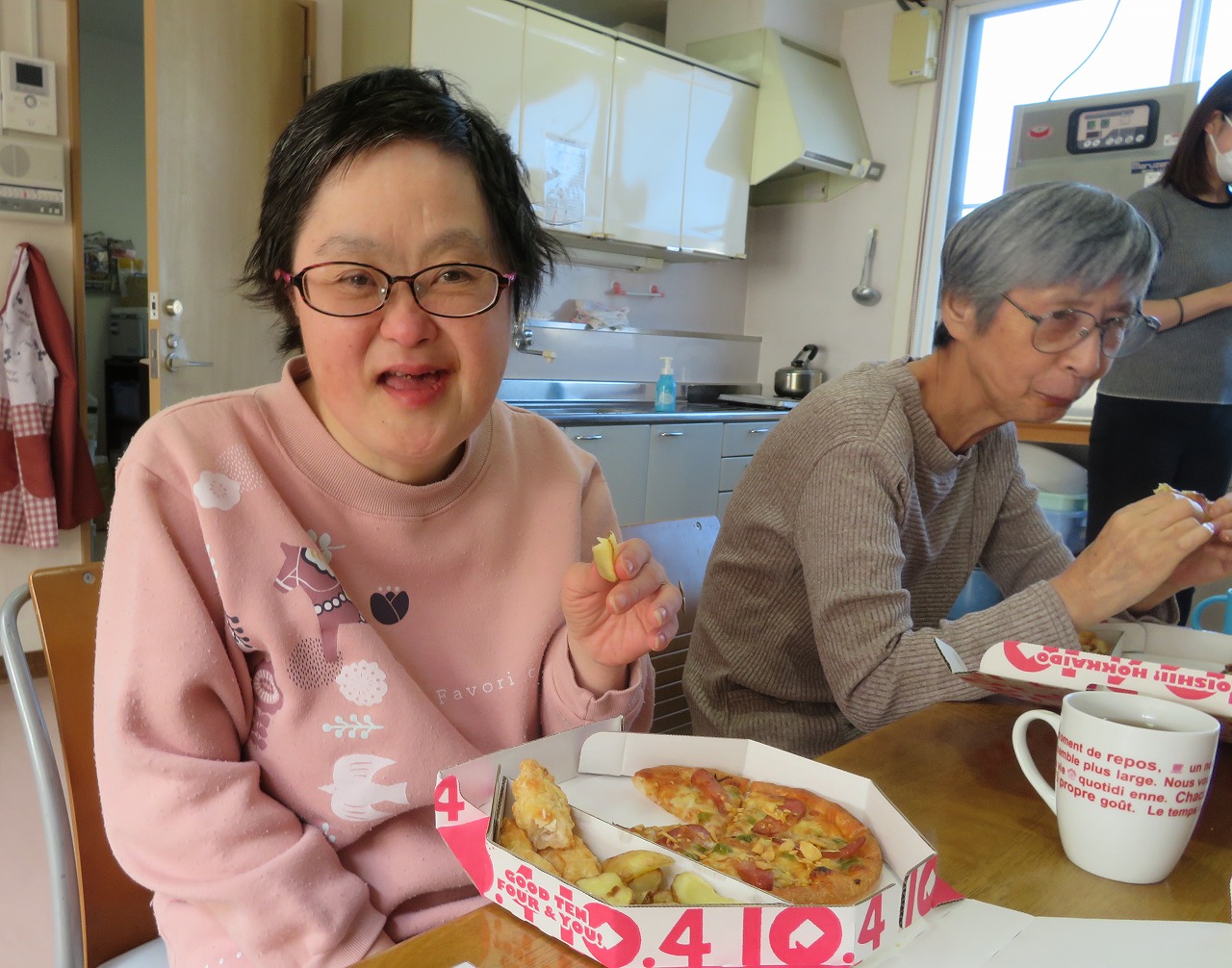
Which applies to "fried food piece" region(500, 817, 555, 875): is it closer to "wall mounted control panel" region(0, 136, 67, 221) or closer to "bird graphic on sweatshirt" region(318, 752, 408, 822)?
"bird graphic on sweatshirt" region(318, 752, 408, 822)

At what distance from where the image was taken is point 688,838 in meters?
0.58

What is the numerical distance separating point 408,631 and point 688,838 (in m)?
0.38

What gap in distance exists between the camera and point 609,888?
0.51m

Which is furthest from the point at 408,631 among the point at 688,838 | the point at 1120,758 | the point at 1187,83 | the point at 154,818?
the point at 1187,83

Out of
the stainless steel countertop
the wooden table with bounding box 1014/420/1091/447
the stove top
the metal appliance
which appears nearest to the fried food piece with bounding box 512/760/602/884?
the stainless steel countertop

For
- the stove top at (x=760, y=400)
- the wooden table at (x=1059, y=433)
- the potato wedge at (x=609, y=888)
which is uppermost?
the wooden table at (x=1059, y=433)

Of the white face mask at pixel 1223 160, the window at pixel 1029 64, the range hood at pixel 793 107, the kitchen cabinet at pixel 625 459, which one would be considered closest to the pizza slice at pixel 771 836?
the white face mask at pixel 1223 160

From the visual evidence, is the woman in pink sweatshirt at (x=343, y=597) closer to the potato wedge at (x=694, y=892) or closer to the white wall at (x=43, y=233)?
the potato wedge at (x=694, y=892)

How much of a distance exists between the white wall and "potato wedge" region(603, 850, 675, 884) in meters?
3.10

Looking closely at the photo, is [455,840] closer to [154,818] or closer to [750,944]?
[750,944]

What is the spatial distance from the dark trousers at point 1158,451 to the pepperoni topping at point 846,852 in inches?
92.2

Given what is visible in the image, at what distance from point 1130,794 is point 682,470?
10.8 ft

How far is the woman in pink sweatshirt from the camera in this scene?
0.72m

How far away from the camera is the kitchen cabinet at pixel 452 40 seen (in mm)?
3191
